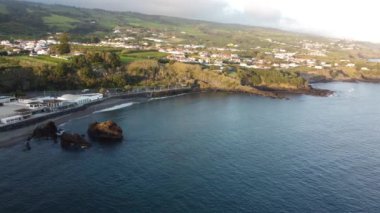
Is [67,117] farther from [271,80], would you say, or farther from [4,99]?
[271,80]

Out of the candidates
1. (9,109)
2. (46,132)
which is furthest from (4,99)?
(46,132)

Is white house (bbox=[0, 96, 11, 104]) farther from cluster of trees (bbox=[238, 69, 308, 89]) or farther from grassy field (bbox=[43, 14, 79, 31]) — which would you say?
grassy field (bbox=[43, 14, 79, 31])

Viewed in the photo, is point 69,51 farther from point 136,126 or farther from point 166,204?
point 166,204

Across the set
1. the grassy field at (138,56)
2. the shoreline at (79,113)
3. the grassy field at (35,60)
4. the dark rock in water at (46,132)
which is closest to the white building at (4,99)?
the shoreline at (79,113)

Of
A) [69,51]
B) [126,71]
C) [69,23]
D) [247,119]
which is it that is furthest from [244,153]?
[69,23]

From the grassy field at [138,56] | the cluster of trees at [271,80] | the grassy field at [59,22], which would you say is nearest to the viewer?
the grassy field at [138,56]

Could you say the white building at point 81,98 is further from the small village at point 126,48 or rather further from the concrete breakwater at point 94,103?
the concrete breakwater at point 94,103
